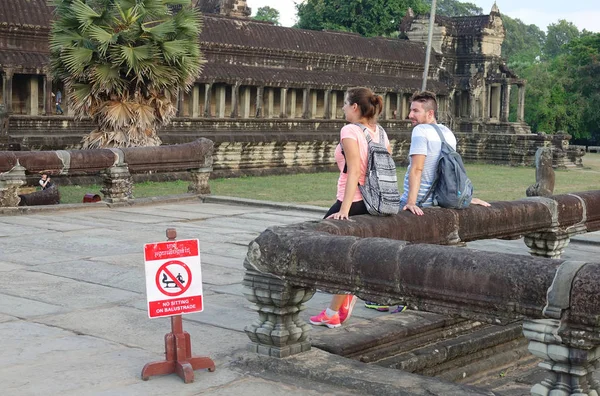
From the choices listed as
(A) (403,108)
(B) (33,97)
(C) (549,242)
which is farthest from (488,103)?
(C) (549,242)

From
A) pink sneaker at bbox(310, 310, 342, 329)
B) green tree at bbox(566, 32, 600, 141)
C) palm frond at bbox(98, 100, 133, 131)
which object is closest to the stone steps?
pink sneaker at bbox(310, 310, 342, 329)

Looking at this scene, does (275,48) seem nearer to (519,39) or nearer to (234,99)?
(234,99)

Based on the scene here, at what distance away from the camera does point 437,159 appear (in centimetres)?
750

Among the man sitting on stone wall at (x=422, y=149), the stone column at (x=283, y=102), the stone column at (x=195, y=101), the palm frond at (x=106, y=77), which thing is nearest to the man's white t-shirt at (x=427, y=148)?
the man sitting on stone wall at (x=422, y=149)

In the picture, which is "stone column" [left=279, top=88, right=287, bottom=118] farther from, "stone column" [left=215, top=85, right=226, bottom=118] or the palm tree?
the palm tree

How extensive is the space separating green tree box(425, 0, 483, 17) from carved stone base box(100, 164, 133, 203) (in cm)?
11938

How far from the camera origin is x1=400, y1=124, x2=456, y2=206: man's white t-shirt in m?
7.36

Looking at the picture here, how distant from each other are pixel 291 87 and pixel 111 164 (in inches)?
665

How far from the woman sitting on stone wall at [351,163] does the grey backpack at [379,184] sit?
0.19 feet

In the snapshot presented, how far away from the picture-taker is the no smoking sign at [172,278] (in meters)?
5.71

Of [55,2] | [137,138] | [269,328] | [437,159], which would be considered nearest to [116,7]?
[55,2]

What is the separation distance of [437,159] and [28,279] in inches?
149

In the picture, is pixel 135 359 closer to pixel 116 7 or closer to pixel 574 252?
pixel 574 252

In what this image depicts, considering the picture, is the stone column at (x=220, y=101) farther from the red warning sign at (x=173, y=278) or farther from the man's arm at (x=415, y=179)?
the red warning sign at (x=173, y=278)
